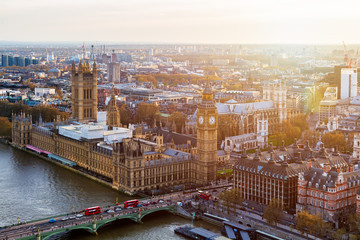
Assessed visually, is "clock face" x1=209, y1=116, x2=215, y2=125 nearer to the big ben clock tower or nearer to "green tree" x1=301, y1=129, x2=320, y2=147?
the big ben clock tower

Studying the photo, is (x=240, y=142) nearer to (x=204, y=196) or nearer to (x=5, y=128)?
(x=204, y=196)

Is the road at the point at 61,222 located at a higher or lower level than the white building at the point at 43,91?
lower

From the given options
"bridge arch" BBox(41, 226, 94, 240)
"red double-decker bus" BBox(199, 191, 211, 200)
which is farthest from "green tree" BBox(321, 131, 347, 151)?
"bridge arch" BBox(41, 226, 94, 240)

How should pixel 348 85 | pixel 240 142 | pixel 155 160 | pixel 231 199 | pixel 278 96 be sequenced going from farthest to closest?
pixel 348 85, pixel 278 96, pixel 240 142, pixel 155 160, pixel 231 199

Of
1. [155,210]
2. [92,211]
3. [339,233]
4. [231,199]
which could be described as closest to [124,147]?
[155,210]

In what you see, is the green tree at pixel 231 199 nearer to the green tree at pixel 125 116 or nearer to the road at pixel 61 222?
the road at pixel 61 222

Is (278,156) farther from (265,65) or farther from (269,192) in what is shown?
(265,65)

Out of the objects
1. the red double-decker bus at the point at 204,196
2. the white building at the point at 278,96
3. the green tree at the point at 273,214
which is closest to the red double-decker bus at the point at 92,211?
the red double-decker bus at the point at 204,196
